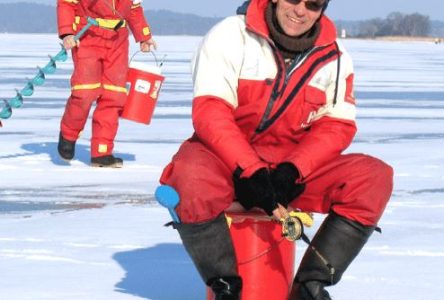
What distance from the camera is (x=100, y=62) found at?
22.9ft

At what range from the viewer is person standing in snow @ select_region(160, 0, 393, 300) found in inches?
124

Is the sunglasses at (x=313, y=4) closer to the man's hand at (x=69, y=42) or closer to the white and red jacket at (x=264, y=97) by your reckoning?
the white and red jacket at (x=264, y=97)

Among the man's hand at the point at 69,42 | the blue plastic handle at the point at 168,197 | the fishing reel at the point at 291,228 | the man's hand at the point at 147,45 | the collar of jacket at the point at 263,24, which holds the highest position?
the collar of jacket at the point at 263,24

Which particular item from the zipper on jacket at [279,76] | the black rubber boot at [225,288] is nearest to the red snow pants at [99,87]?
the zipper on jacket at [279,76]

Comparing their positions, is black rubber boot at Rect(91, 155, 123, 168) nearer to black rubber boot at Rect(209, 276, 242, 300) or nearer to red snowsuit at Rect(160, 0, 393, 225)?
red snowsuit at Rect(160, 0, 393, 225)

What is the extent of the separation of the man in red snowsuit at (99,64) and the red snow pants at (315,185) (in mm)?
3542

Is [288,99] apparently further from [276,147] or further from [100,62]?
[100,62]

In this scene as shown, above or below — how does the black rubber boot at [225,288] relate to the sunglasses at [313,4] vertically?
below

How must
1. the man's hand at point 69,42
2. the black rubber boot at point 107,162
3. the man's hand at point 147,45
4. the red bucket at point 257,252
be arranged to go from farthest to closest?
the man's hand at point 147,45
the black rubber boot at point 107,162
the man's hand at point 69,42
the red bucket at point 257,252

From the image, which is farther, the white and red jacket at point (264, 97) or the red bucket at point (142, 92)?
the red bucket at point (142, 92)

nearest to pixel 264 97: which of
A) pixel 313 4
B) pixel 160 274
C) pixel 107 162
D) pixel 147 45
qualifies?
pixel 313 4

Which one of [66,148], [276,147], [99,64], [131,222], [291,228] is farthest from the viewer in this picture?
[66,148]

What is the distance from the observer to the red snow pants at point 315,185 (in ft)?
10.3

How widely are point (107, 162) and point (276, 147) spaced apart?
3.60 m
